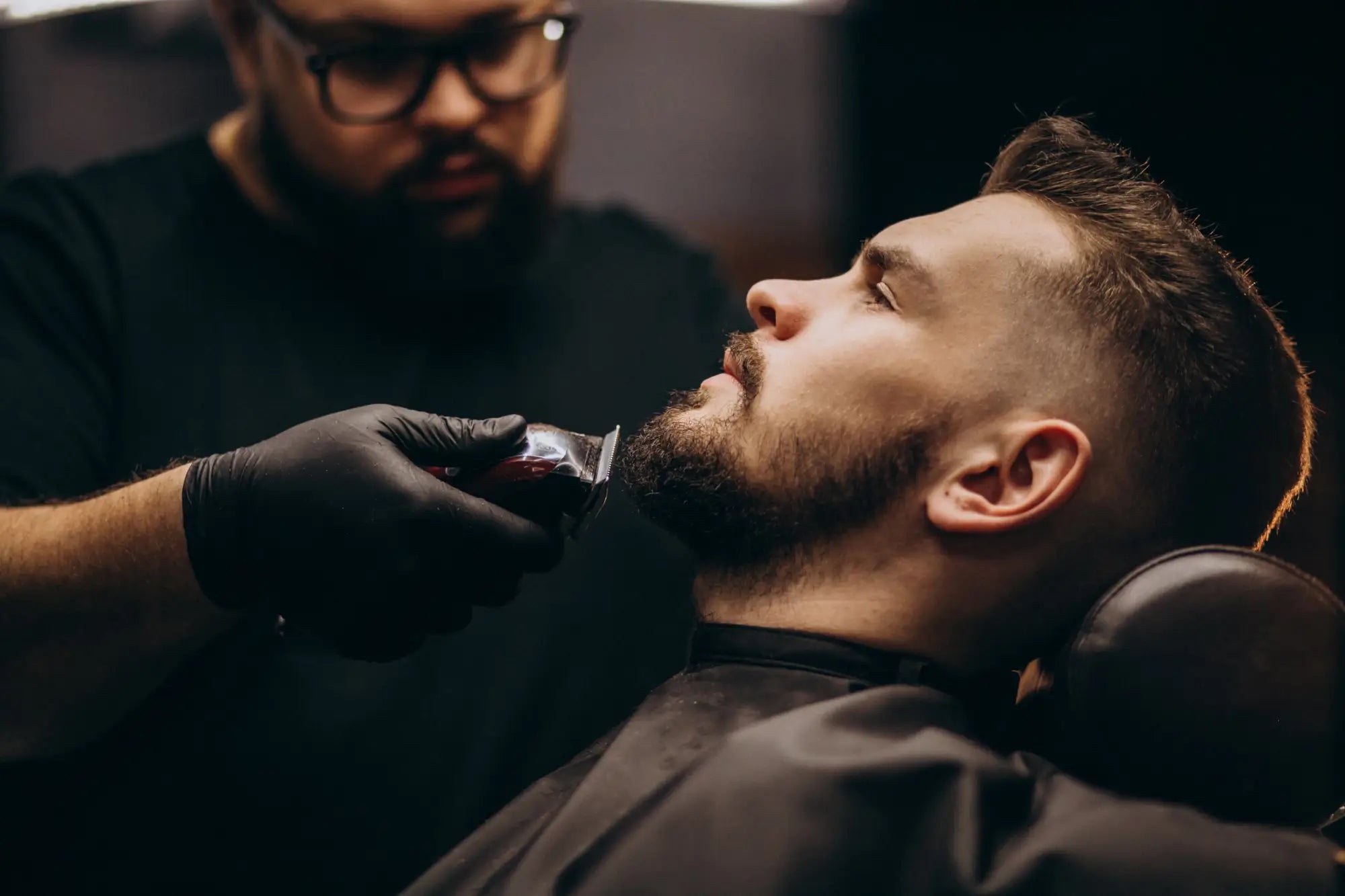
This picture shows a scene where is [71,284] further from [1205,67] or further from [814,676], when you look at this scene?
[1205,67]

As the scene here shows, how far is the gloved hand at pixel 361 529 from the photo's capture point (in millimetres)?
1329

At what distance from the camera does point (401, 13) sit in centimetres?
172

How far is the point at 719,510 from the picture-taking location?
1439mm

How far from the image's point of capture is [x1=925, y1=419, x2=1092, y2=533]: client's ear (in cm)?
138

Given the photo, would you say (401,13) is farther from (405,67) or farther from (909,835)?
(909,835)

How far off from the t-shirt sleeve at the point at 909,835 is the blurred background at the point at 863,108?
0.49 metres

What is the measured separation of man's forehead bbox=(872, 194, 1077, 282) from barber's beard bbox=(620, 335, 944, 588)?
210mm

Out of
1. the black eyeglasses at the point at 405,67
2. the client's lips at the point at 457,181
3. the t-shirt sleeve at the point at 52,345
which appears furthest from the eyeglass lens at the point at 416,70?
the t-shirt sleeve at the point at 52,345

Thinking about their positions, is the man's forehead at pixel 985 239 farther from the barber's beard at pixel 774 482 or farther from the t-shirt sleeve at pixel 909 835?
the t-shirt sleeve at pixel 909 835

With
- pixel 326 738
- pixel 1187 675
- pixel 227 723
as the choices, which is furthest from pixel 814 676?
pixel 227 723

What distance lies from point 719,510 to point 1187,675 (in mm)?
553

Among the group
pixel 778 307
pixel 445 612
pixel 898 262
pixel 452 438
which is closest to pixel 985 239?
pixel 898 262

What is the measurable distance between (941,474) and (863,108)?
1438mm

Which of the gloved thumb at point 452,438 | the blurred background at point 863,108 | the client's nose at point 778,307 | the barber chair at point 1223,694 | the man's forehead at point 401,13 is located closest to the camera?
the barber chair at point 1223,694
